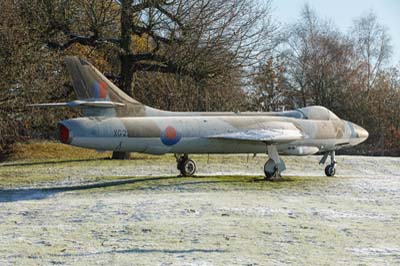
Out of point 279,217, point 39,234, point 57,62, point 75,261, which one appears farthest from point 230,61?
point 75,261

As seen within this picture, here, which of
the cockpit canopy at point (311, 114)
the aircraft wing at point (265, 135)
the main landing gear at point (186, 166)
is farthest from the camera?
the cockpit canopy at point (311, 114)

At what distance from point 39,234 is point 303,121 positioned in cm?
1089

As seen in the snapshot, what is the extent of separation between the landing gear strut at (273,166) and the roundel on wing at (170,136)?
2.40 m

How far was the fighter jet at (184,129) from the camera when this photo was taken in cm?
1567

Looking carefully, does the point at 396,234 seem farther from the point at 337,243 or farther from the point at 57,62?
the point at 57,62

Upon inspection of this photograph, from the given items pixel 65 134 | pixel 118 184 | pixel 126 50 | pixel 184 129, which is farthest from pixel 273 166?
pixel 126 50

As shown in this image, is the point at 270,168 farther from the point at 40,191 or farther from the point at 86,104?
the point at 40,191

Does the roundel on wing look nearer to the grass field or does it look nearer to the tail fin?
the grass field

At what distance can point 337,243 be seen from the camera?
Result: 8.39m

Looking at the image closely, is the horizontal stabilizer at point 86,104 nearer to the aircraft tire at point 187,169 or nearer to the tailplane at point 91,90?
the tailplane at point 91,90

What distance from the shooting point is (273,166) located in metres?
17.3

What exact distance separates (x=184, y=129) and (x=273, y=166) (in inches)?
97.0

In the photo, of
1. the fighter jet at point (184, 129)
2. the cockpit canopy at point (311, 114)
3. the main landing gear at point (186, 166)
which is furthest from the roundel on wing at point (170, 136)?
the cockpit canopy at point (311, 114)

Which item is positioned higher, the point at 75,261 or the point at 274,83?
the point at 274,83
